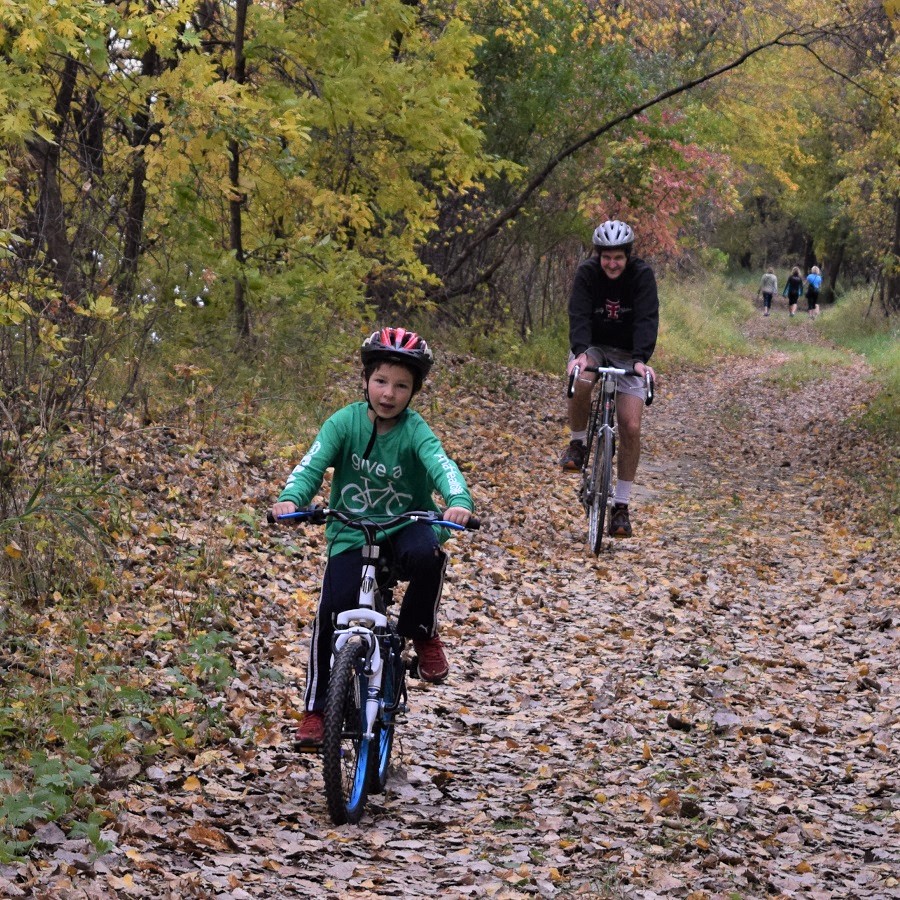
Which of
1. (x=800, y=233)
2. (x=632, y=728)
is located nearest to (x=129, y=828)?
(x=632, y=728)

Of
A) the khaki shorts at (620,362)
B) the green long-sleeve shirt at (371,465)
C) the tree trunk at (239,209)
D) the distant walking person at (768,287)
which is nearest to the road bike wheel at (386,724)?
the green long-sleeve shirt at (371,465)

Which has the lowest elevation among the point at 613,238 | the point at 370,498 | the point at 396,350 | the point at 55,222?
the point at 370,498

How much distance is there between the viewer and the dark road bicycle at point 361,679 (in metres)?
5.18

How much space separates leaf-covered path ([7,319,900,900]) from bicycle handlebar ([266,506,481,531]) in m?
1.27

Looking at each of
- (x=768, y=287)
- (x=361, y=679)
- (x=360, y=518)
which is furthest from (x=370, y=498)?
(x=768, y=287)

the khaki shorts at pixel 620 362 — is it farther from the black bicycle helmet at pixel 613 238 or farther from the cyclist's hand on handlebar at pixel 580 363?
the black bicycle helmet at pixel 613 238

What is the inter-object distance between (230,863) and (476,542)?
676 cm

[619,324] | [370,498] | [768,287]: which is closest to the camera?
[370,498]

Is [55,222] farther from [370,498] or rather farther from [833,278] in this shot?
[833,278]

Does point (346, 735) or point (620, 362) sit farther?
point (620, 362)

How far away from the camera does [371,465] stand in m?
5.62

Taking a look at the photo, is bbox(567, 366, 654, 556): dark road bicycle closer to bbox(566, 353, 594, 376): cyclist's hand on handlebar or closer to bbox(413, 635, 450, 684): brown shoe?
bbox(566, 353, 594, 376): cyclist's hand on handlebar

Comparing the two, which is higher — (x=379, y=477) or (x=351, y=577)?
(x=379, y=477)

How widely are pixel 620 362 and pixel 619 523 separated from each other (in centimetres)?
134
